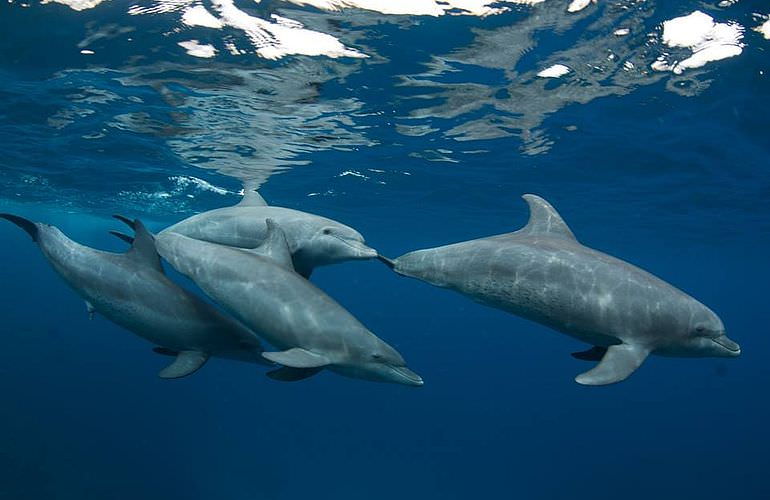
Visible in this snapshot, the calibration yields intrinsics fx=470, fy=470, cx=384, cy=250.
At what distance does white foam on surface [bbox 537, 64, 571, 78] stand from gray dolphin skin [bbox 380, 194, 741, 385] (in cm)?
680

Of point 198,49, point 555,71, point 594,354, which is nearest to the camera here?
point 594,354

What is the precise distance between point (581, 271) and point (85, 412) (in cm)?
2947

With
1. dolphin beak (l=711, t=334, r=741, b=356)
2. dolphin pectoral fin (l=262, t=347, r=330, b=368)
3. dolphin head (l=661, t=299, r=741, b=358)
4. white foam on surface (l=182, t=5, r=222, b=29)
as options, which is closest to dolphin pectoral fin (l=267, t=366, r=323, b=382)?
dolphin pectoral fin (l=262, t=347, r=330, b=368)

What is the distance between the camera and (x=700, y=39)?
9.77 m

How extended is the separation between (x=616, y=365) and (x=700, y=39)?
8.59m

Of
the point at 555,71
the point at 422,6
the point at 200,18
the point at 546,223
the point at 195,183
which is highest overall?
the point at 555,71

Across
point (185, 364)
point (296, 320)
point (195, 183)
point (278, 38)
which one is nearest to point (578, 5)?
point (278, 38)

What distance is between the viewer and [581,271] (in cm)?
546

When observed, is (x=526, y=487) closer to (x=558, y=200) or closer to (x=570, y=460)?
(x=570, y=460)

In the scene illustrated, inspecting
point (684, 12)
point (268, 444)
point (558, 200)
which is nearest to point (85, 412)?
point (268, 444)

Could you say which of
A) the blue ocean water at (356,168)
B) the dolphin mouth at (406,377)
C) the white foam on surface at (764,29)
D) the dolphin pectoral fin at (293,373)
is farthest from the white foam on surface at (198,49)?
the white foam on surface at (764,29)

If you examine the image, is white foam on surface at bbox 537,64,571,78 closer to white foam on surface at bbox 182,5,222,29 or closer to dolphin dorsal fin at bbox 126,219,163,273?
white foam on surface at bbox 182,5,222,29

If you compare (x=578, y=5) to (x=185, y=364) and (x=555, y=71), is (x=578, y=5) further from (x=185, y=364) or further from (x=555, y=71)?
(x=185, y=364)

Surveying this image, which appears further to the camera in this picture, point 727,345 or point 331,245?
point 331,245
